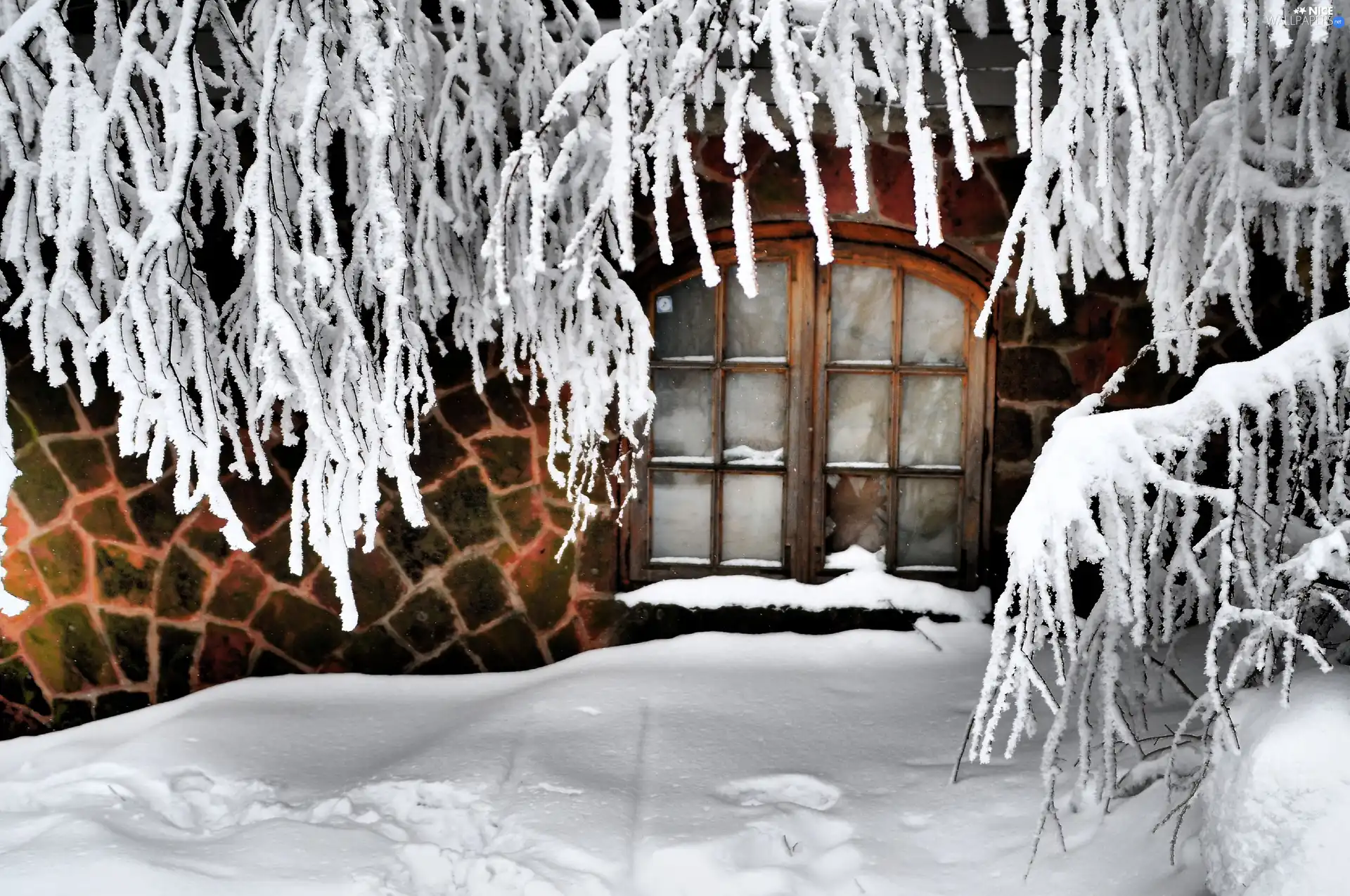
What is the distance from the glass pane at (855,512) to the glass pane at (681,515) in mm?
500

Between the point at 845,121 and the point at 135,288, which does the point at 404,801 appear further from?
the point at 845,121

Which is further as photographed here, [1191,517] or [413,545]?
[413,545]

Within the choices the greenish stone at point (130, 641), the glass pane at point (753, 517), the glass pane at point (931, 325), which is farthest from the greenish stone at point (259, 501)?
the glass pane at point (931, 325)

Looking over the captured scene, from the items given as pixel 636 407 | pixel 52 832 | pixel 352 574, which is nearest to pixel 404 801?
pixel 52 832

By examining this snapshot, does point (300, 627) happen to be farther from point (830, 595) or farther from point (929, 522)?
point (929, 522)

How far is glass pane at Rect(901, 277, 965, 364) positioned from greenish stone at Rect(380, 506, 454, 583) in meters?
2.05

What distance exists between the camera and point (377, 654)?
4254 millimetres

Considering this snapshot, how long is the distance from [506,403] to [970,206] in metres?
1.98

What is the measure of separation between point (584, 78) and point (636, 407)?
1529 mm

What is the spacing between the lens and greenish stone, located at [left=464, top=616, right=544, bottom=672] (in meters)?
4.23

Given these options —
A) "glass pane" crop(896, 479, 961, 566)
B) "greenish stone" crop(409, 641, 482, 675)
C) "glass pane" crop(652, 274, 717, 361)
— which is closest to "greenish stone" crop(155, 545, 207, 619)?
"greenish stone" crop(409, 641, 482, 675)

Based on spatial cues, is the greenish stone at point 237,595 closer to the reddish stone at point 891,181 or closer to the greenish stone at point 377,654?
the greenish stone at point 377,654

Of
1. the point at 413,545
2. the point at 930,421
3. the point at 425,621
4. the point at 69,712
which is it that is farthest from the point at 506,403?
the point at 69,712

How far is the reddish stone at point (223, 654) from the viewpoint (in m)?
4.26
